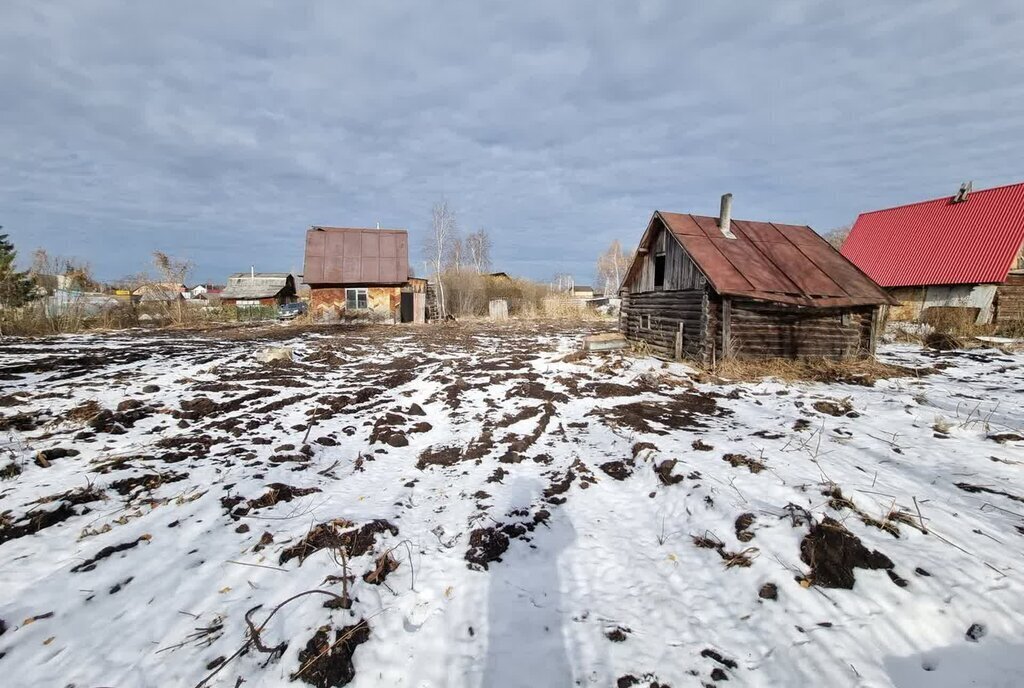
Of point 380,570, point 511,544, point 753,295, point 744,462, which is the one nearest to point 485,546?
point 511,544

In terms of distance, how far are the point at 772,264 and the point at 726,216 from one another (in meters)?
2.10

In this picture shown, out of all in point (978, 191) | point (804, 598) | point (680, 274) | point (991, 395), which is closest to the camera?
point (804, 598)

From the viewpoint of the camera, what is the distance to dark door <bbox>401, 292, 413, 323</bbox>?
25.9 m

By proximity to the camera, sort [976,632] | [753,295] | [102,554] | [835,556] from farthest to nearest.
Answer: [753,295] → [102,554] → [835,556] → [976,632]

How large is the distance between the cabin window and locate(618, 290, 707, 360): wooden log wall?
647 inches

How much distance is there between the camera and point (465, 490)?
4.73m

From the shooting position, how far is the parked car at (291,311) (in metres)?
27.6

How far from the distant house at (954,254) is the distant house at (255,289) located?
143ft

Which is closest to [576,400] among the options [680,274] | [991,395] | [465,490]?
[465,490]

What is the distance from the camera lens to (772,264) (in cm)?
1154

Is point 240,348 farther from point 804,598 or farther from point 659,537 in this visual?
point 804,598

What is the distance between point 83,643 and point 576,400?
6919 millimetres

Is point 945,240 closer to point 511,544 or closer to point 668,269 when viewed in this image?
point 668,269

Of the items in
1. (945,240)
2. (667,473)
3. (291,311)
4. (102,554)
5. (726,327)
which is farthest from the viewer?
(291,311)
